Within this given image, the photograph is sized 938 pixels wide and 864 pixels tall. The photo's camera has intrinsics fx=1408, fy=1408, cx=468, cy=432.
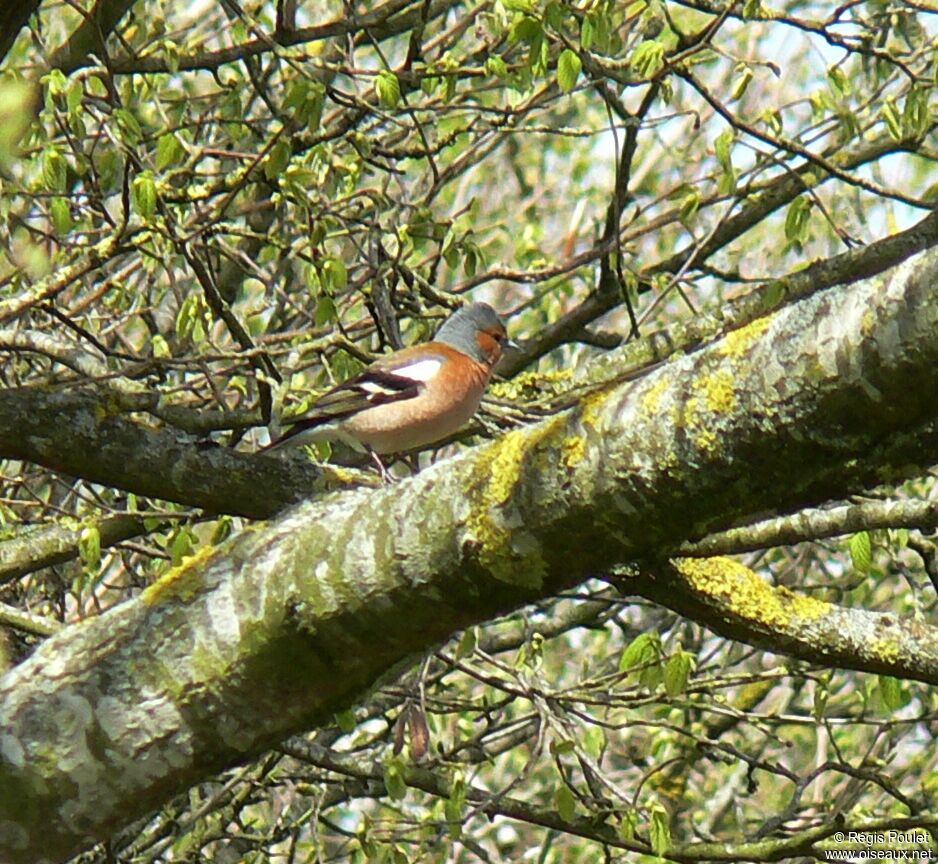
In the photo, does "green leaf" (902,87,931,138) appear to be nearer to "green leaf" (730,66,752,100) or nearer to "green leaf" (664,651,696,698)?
"green leaf" (730,66,752,100)

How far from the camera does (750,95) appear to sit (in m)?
11.8

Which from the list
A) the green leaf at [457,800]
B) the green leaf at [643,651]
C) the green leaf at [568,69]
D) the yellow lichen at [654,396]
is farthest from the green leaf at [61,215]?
the yellow lichen at [654,396]

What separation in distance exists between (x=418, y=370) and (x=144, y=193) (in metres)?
1.65

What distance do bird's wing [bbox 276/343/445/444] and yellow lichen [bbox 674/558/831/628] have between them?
64.7 inches

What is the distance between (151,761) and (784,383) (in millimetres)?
1502

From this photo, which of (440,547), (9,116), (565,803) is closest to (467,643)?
(565,803)

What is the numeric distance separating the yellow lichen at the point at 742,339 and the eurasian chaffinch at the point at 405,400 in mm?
2795

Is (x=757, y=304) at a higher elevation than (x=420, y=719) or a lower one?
higher

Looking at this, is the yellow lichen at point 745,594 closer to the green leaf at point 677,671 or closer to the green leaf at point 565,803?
the green leaf at point 677,671

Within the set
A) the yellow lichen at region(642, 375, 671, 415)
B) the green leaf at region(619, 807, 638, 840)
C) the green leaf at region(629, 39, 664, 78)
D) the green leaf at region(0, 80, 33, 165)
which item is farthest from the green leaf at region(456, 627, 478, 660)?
the green leaf at region(0, 80, 33, 165)

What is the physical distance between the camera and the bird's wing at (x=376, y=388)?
16.5 feet

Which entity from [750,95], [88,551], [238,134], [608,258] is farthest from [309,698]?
[750,95]

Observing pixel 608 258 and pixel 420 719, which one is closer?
pixel 420 719

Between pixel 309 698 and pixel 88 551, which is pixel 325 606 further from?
pixel 88 551
